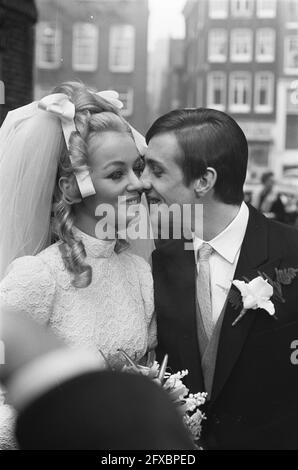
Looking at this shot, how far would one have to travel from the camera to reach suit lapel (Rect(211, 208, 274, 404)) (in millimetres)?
2240

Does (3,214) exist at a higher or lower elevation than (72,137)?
lower

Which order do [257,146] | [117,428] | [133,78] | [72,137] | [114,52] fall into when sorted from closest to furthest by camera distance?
[117,428], [72,137], [133,78], [114,52], [257,146]

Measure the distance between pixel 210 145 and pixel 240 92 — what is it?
28.7m

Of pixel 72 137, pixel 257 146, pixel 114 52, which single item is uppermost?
pixel 114 52

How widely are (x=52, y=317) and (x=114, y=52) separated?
2106 centimetres

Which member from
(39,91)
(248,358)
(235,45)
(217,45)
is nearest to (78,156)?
(248,358)

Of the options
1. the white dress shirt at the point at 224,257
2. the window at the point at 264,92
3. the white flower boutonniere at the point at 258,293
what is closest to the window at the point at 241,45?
the window at the point at 264,92

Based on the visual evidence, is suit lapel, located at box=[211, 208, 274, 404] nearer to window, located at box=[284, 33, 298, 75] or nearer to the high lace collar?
the high lace collar

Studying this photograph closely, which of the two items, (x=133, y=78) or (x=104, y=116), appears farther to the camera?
(x=133, y=78)

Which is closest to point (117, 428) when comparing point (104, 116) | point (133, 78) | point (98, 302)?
point (98, 302)

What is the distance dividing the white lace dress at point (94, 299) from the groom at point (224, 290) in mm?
98

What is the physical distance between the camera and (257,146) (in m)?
31.6

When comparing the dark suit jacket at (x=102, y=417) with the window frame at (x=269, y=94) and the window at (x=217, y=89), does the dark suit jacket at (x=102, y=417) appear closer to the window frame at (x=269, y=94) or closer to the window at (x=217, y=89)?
the window at (x=217, y=89)
